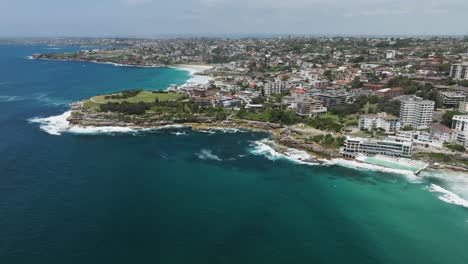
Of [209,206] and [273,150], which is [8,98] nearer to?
A: [273,150]

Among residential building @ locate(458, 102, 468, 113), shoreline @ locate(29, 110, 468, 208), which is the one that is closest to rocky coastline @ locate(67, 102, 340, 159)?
shoreline @ locate(29, 110, 468, 208)

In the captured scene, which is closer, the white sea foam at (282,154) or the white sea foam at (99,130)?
the white sea foam at (282,154)

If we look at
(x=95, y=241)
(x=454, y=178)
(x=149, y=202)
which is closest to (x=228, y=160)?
(x=149, y=202)

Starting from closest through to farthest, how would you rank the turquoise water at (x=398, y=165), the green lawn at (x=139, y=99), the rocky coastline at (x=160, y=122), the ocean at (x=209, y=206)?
the ocean at (x=209, y=206) → the turquoise water at (x=398, y=165) → the rocky coastline at (x=160, y=122) → the green lawn at (x=139, y=99)

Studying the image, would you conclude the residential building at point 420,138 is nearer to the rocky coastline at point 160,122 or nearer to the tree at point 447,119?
the tree at point 447,119

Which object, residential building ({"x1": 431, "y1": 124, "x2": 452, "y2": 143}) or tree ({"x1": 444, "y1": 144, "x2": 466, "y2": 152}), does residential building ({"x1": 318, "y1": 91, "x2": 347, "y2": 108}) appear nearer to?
residential building ({"x1": 431, "y1": 124, "x2": 452, "y2": 143})

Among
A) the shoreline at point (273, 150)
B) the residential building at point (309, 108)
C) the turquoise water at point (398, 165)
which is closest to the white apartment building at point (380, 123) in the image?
the residential building at point (309, 108)

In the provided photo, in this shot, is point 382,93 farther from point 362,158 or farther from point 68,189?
point 68,189
